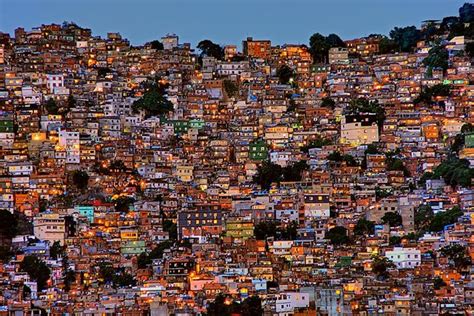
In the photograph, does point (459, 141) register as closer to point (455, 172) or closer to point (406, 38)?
point (455, 172)

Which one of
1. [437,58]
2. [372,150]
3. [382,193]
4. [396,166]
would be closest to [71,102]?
[372,150]

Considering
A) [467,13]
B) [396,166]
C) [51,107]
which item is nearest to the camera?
[396,166]

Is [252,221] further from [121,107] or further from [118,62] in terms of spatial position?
[118,62]

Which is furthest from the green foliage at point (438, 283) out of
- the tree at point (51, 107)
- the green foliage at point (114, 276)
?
the tree at point (51, 107)

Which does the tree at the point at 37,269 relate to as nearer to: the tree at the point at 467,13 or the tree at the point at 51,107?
the tree at the point at 51,107

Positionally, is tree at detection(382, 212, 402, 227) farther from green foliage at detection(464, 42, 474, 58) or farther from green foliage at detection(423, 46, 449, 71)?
green foliage at detection(464, 42, 474, 58)
